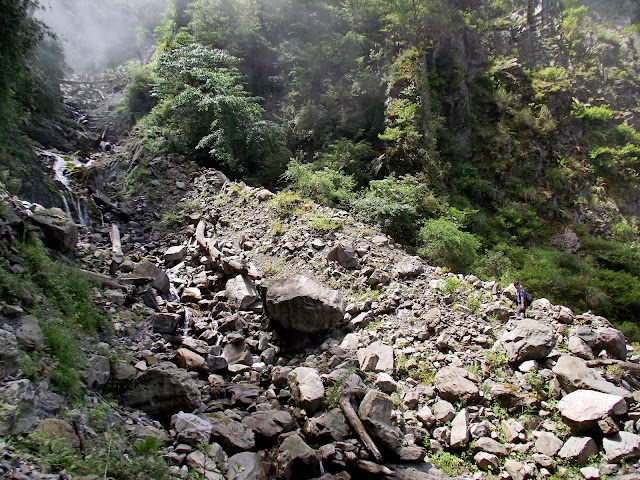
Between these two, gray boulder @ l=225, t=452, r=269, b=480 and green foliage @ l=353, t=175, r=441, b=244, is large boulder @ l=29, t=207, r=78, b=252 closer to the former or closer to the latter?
gray boulder @ l=225, t=452, r=269, b=480

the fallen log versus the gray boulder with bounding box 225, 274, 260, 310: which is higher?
the fallen log

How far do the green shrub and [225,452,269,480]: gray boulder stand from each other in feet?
19.7

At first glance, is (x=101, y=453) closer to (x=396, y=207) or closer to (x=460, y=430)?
(x=460, y=430)

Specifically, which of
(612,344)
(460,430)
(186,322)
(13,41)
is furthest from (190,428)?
(13,41)

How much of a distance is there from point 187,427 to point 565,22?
2140cm

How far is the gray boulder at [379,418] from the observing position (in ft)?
12.6

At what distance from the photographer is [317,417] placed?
4266 millimetres

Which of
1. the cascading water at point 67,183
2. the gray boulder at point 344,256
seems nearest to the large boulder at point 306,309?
the gray boulder at point 344,256

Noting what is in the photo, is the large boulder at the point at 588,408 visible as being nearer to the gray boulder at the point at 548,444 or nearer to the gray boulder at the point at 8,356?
the gray boulder at the point at 548,444

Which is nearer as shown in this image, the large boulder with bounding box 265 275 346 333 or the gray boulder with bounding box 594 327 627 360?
the gray boulder with bounding box 594 327 627 360

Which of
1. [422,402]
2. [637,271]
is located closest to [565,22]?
[637,271]

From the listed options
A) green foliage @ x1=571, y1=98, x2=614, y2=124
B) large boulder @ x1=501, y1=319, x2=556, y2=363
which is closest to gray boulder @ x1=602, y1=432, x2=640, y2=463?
large boulder @ x1=501, y1=319, x2=556, y2=363

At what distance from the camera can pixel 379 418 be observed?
13.1 feet

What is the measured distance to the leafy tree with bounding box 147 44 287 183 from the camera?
37.8 ft
